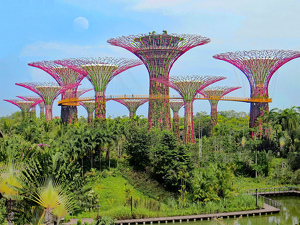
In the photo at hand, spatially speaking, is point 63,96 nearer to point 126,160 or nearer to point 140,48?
point 140,48

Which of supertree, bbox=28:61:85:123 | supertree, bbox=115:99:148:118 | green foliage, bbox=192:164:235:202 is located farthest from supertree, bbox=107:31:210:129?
supertree, bbox=115:99:148:118

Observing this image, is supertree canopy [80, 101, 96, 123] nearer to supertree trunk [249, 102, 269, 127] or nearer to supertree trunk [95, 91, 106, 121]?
supertree trunk [95, 91, 106, 121]

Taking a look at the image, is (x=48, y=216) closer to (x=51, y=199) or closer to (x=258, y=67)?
(x=51, y=199)

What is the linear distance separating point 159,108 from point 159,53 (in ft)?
16.7

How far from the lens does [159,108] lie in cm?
3791

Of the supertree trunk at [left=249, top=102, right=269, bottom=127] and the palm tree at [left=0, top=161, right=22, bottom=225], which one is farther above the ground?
the supertree trunk at [left=249, top=102, right=269, bottom=127]

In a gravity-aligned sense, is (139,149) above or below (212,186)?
above

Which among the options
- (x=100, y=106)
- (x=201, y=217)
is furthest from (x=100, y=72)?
(x=201, y=217)

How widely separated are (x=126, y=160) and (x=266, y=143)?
520 inches

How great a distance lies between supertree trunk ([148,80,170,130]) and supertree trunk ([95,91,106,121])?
14.5 ft

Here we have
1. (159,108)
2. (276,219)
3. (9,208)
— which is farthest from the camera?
(159,108)

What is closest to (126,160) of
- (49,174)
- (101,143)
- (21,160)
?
(101,143)

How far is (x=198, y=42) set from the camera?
119 feet

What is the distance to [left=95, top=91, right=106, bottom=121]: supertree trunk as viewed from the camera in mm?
36953
